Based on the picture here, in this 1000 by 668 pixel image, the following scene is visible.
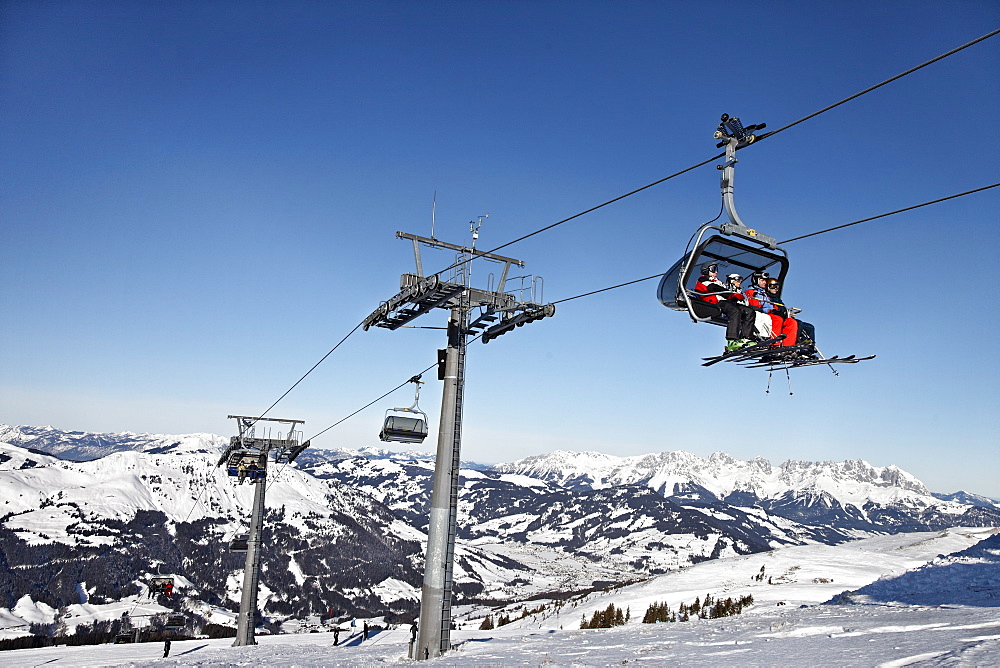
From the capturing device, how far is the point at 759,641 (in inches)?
551

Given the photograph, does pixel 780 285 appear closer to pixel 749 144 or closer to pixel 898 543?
pixel 749 144

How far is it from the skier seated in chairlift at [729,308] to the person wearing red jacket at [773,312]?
37 cm

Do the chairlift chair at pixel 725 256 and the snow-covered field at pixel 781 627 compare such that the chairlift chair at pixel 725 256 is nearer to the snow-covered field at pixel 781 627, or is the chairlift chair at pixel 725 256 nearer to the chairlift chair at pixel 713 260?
the chairlift chair at pixel 713 260

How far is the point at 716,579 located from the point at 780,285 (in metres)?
23.8

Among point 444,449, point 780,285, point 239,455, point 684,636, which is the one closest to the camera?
point 780,285

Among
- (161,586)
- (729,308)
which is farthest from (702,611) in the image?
(161,586)

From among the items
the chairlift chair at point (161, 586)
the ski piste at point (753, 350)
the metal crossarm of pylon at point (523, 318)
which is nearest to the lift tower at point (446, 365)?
the metal crossarm of pylon at point (523, 318)

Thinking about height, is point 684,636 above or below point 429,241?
below

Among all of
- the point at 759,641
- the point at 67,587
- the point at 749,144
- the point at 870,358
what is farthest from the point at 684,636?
the point at 67,587

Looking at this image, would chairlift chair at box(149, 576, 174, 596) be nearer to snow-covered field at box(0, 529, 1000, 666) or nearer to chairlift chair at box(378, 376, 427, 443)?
snow-covered field at box(0, 529, 1000, 666)

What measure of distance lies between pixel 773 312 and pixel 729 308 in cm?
102

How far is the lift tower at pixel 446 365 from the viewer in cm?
1725

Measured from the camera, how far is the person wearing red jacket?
11.9 meters

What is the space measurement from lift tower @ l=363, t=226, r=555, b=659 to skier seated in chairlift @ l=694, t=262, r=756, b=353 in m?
8.41
